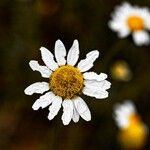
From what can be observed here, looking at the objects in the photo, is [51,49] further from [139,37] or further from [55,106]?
[55,106]

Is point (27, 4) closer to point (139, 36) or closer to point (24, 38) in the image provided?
point (24, 38)

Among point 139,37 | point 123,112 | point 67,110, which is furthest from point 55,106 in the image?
point 123,112

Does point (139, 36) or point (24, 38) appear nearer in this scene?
point (139, 36)

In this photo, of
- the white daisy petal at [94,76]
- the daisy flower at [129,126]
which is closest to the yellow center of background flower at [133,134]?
the daisy flower at [129,126]

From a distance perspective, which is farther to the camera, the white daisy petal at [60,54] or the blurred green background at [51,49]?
the blurred green background at [51,49]

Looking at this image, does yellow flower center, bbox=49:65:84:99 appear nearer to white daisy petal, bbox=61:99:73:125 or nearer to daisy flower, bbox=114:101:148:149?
white daisy petal, bbox=61:99:73:125

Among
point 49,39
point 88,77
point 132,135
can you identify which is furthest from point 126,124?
point 88,77

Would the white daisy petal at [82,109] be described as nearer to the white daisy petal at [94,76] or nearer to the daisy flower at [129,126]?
the white daisy petal at [94,76]
